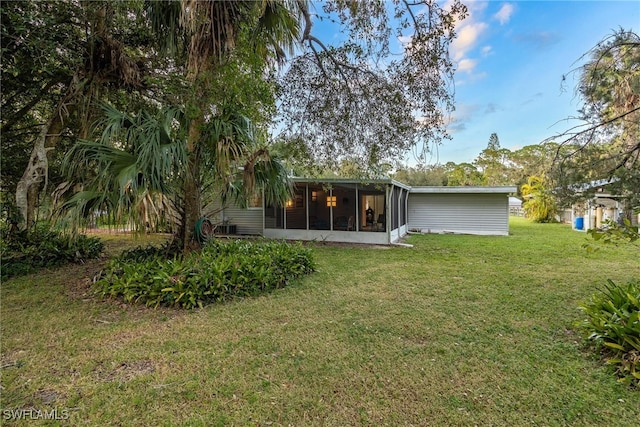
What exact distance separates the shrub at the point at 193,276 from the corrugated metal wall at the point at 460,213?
34.2ft

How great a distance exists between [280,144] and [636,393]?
5.59 m

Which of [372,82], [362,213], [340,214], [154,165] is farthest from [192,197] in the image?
[362,213]

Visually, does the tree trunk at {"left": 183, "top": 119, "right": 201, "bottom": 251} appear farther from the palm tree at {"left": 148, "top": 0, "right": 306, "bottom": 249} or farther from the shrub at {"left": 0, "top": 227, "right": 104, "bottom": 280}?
the shrub at {"left": 0, "top": 227, "right": 104, "bottom": 280}

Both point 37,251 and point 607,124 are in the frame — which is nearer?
point 607,124

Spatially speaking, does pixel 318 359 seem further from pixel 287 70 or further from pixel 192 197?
pixel 287 70

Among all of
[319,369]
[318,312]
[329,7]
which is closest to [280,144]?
[329,7]

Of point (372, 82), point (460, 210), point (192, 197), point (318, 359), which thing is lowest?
point (318, 359)

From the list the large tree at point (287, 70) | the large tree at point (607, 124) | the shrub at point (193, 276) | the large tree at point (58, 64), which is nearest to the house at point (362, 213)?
the large tree at point (287, 70)

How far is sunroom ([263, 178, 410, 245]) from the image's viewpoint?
35.5 ft

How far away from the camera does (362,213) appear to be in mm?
11039

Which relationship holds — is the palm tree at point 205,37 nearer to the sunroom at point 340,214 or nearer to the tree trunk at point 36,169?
the tree trunk at point 36,169

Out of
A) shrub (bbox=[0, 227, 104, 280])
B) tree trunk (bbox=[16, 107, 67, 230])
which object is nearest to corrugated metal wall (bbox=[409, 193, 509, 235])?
shrub (bbox=[0, 227, 104, 280])

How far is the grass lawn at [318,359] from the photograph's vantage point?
7.45 feet

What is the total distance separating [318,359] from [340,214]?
837cm
